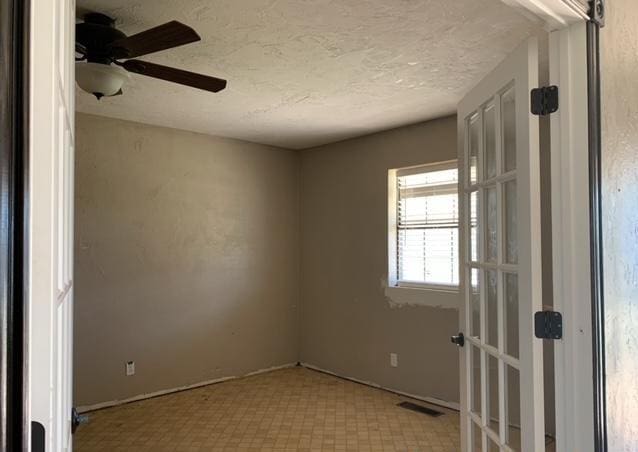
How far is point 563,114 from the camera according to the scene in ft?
4.62

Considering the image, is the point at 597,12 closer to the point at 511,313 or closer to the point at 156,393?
the point at 511,313

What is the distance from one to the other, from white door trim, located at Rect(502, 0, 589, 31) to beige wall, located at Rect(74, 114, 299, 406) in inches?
131

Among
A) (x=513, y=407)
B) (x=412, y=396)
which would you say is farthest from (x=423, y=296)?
(x=513, y=407)

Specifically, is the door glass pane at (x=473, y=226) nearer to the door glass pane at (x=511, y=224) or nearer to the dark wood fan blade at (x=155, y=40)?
the door glass pane at (x=511, y=224)

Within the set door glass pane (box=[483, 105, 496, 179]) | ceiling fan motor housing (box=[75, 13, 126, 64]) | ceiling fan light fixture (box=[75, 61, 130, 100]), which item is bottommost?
door glass pane (box=[483, 105, 496, 179])

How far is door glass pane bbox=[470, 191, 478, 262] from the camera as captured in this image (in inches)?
74.0

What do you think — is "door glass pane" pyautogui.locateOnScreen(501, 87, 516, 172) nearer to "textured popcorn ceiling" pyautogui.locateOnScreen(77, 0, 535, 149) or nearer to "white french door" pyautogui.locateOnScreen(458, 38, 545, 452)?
"white french door" pyautogui.locateOnScreen(458, 38, 545, 452)

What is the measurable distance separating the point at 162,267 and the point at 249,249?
93 centimetres

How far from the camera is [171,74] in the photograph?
219 centimetres

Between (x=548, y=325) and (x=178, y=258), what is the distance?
11.1ft

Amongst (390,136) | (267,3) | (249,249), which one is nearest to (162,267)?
(249,249)

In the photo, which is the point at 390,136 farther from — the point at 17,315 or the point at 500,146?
the point at 17,315

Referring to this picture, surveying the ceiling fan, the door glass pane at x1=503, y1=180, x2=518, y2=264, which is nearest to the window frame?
the ceiling fan

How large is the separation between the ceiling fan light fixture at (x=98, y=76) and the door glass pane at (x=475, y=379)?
6.61 feet
